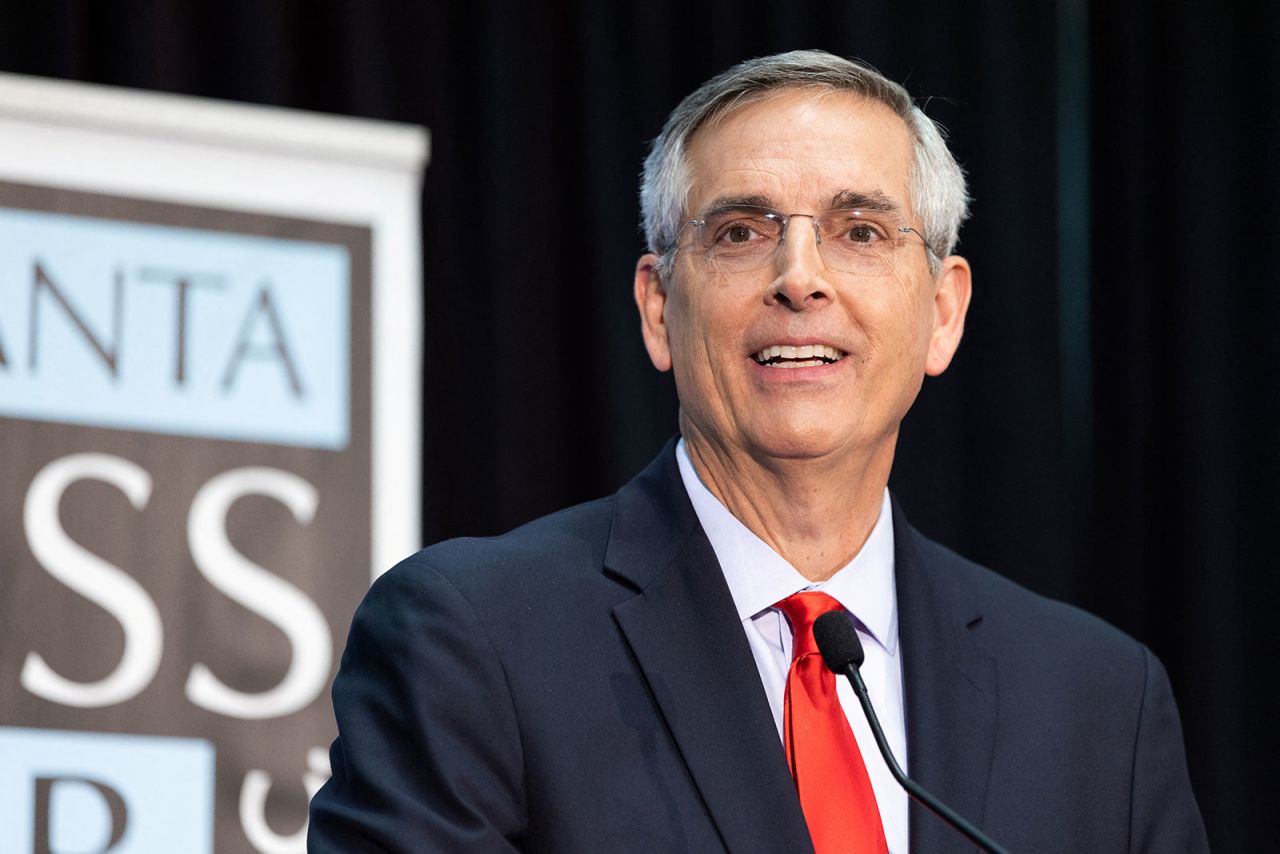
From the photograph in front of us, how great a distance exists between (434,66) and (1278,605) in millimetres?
2026

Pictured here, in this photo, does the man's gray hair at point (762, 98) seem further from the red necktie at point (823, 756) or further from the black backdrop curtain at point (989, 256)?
the black backdrop curtain at point (989, 256)

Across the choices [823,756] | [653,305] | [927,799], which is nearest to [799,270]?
[653,305]

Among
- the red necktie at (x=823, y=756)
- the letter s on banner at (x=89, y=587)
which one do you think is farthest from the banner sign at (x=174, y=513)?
the red necktie at (x=823, y=756)

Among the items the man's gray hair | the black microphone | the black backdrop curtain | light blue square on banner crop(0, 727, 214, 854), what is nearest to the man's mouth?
the man's gray hair

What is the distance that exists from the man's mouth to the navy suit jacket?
0.64 feet

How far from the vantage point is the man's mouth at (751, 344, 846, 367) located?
2043mm

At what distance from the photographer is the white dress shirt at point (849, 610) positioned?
6.35ft

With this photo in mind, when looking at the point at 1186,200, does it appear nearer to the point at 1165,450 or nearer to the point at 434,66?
the point at 1165,450

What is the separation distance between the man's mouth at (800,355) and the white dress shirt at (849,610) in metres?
0.19

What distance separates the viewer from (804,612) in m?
1.96

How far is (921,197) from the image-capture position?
2.21 meters

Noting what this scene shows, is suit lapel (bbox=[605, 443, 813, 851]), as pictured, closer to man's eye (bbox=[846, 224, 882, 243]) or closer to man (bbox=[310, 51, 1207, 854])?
man (bbox=[310, 51, 1207, 854])

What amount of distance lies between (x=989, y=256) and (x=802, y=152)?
1.62 m

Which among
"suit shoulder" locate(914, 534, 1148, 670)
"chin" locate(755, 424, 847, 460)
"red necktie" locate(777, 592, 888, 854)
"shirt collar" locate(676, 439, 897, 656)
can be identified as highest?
"chin" locate(755, 424, 847, 460)
